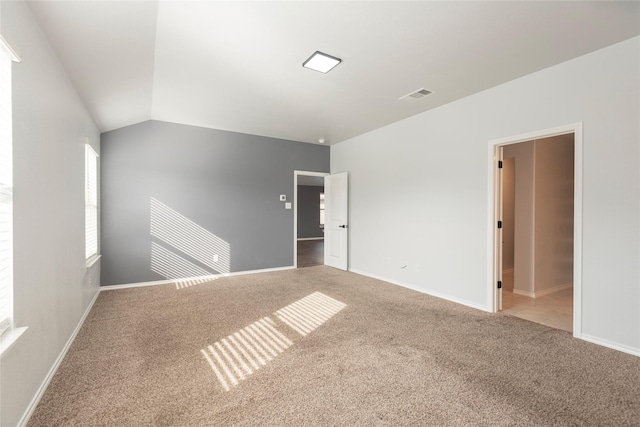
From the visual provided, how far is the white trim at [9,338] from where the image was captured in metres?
1.42

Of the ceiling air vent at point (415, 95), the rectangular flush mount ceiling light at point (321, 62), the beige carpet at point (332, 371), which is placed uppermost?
the ceiling air vent at point (415, 95)

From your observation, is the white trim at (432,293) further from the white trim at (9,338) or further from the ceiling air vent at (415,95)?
the white trim at (9,338)

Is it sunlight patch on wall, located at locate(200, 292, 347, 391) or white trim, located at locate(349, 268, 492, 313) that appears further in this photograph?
white trim, located at locate(349, 268, 492, 313)

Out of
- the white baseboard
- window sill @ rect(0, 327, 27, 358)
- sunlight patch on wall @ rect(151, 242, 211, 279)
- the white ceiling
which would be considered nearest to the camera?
window sill @ rect(0, 327, 27, 358)

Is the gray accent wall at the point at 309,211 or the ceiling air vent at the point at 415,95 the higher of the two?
the ceiling air vent at the point at 415,95

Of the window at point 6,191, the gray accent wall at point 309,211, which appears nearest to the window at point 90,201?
the window at point 6,191

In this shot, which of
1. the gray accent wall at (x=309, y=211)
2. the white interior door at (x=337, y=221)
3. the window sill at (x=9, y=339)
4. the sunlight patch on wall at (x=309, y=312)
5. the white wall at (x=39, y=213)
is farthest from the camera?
the gray accent wall at (x=309, y=211)

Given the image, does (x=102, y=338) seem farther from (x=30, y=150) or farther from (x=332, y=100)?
(x=332, y=100)

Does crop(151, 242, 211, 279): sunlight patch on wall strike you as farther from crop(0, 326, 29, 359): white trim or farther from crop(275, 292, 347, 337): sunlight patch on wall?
crop(0, 326, 29, 359): white trim

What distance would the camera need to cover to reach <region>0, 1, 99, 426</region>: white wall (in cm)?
164

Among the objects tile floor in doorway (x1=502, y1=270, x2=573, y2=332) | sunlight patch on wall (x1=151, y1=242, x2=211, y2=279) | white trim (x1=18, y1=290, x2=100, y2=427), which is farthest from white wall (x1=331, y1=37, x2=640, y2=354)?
white trim (x1=18, y1=290, x2=100, y2=427)

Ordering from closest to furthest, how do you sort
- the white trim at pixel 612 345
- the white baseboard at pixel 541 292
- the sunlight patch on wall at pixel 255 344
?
the sunlight patch on wall at pixel 255 344 → the white trim at pixel 612 345 → the white baseboard at pixel 541 292

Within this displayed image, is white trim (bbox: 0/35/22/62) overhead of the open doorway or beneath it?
overhead

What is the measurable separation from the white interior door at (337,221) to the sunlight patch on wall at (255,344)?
232 cm
